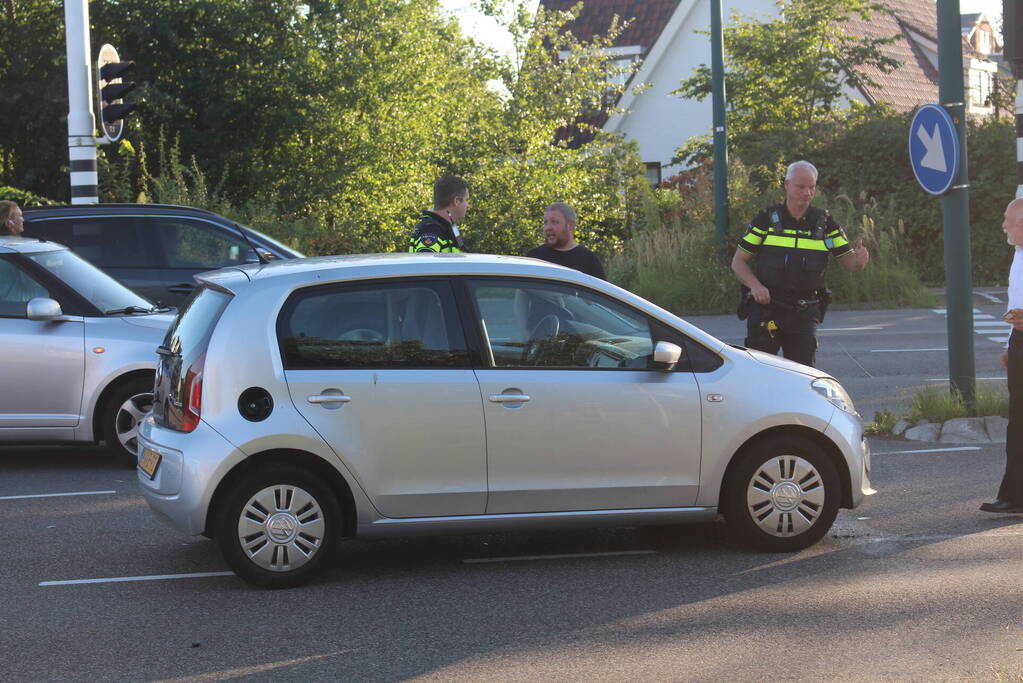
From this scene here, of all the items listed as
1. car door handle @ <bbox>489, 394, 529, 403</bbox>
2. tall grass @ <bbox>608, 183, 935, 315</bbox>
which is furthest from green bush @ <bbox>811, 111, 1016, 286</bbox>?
car door handle @ <bbox>489, 394, 529, 403</bbox>

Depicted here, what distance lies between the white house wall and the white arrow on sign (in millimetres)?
32236

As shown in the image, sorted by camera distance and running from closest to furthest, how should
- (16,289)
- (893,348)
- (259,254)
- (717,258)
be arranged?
(16,289)
(259,254)
(893,348)
(717,258)

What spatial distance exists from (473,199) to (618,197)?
315cm

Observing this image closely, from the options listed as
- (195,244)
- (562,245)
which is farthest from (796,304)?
(195,244)

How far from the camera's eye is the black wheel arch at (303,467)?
6.48 m

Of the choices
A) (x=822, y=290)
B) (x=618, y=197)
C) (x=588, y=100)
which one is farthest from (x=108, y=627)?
(x=588, y=100)

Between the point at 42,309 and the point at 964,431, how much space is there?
6779 millimetres

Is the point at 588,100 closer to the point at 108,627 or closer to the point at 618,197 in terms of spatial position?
the point at 618,197

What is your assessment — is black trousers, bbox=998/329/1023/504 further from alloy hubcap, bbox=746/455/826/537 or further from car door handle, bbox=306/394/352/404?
car door handle, bbox=306/394/352/404

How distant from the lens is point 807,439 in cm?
704

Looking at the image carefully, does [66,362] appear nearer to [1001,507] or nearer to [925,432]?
[1001,507]

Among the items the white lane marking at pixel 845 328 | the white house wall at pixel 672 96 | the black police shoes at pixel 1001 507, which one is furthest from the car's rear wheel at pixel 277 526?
the white house wall at pixel 672 96

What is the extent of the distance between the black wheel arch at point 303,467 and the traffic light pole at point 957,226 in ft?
18.7

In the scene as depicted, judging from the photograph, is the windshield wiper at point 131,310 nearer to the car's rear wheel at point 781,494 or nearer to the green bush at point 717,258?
the car's rear wheel at point 781,494
